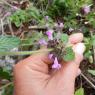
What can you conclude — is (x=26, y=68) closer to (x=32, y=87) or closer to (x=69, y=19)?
(x=32, y=87)

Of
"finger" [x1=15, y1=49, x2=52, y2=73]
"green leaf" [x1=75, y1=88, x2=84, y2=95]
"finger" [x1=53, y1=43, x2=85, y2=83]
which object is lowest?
"green leaf" [x1=75, y1=88, x2=84, y2=95]

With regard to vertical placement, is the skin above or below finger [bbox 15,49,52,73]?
below

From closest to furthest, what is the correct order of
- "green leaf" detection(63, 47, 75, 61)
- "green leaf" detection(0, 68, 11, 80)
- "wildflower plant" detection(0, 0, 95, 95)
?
"green leaf" detection(63, 47, 75, 61) → "green leaf" detection(0, 68, 11, 80) → "wildflower plant" detection(0, 0, 95, 95)

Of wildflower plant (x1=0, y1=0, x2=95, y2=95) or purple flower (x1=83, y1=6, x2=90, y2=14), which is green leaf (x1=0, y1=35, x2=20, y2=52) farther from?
purple flower (x1=83, y1=6, x2=90, y2=14)

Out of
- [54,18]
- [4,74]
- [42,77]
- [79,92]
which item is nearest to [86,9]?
[54,18]

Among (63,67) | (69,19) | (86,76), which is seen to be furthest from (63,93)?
(69,19)

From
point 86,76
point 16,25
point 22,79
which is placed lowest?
point 86,76

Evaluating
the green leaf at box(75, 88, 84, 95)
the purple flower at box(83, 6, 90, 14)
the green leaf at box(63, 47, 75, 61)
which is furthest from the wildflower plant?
the green leaf at box(63, 47, 75, 61)

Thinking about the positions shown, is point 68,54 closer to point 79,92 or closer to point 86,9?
point 79,92
